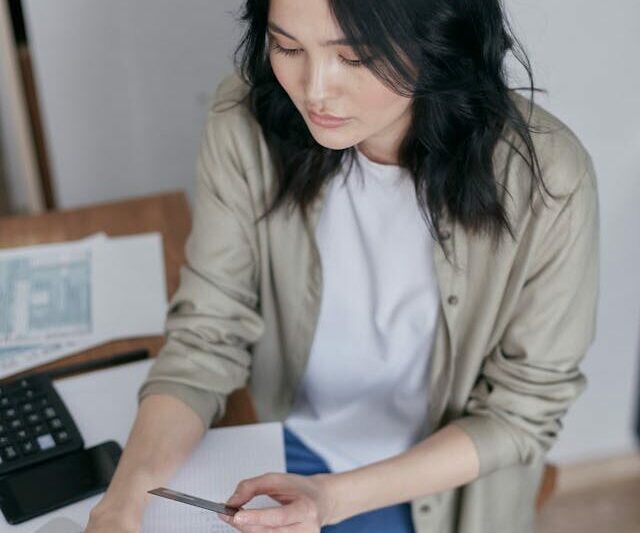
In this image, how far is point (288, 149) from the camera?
1044mm

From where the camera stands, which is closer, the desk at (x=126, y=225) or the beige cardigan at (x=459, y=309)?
the beige cardigan at (x=459, y=309)

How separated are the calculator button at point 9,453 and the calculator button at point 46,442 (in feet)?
0.08

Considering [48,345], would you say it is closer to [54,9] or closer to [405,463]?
[405,463]

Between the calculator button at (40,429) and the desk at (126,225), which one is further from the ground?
the desk at (126,225)

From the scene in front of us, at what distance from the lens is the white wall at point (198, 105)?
3.68 ft

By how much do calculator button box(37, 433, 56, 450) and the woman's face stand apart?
0.42 metres

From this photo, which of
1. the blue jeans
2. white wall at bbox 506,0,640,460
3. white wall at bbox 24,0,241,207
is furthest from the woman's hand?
white wall at bbox 24,0,241,207

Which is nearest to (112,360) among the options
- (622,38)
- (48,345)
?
(48,345)

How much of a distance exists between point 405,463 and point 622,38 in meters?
0.59

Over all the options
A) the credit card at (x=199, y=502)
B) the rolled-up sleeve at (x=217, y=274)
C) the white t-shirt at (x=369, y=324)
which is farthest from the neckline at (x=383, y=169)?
the credit card at (x=199, y=502)

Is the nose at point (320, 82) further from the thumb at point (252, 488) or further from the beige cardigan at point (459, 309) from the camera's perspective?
the thumb at point (252, 488)

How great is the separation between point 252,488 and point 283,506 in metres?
0.03

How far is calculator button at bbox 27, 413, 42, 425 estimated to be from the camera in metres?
0.96

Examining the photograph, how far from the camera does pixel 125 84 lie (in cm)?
161
